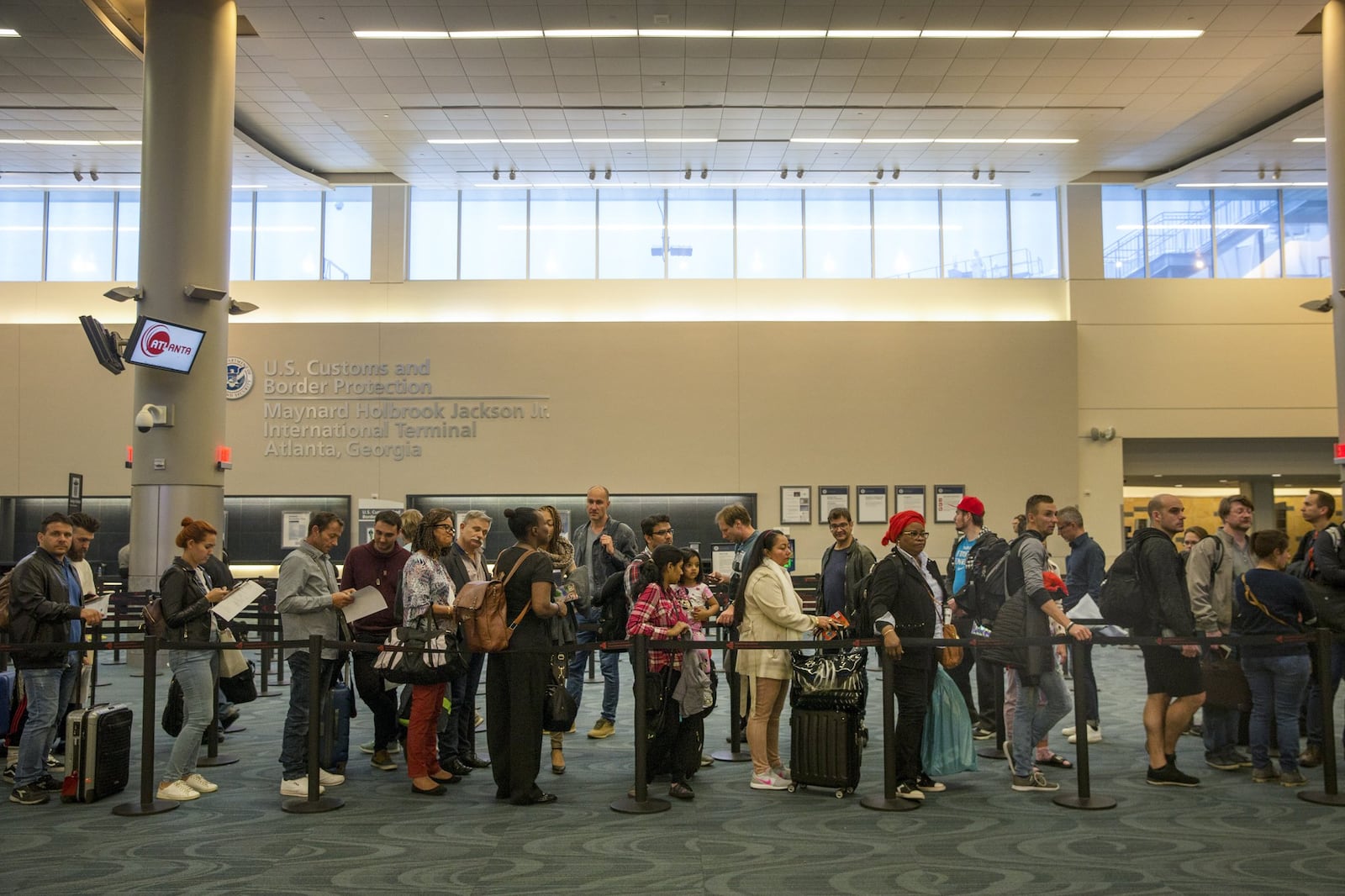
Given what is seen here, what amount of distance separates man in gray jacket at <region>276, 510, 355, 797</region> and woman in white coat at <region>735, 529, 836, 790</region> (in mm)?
2174

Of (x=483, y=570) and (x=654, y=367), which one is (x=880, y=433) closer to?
(x=654, y=367)

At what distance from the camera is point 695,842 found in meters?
4.85

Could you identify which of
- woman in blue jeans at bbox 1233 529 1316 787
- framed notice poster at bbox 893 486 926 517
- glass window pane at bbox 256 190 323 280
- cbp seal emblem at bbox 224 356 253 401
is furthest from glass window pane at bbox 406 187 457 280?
woman in blue jeans at bbox 1233 529 1316 787

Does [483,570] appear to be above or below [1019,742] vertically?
above

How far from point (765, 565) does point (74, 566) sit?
427 cm

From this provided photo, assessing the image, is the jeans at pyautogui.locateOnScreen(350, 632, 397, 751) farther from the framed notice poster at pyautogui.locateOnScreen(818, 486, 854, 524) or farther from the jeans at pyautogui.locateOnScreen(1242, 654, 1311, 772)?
the framed notice poster at pyautogui.locateOnScreen(818, 486, 854, 524)

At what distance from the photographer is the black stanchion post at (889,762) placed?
17.8 feet

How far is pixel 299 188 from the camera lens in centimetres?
1817

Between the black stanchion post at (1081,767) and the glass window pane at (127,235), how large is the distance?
1723 centimetres

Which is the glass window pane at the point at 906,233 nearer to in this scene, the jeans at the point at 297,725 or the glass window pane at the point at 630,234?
the glass window pane at the point at 630,234

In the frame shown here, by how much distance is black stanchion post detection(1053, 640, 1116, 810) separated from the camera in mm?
5418

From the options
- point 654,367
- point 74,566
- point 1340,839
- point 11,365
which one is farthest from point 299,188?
point 1340,839

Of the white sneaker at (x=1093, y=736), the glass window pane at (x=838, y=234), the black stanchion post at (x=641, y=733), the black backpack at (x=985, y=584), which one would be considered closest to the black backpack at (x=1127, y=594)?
the black backpack at (x=985, y=584)

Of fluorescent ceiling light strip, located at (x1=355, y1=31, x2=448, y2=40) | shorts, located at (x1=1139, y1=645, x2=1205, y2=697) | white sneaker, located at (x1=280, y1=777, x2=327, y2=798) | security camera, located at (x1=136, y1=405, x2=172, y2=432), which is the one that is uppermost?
fluorescent ceiling light strip, located at (x1=355, y1=31, x2=448, y2=40)
